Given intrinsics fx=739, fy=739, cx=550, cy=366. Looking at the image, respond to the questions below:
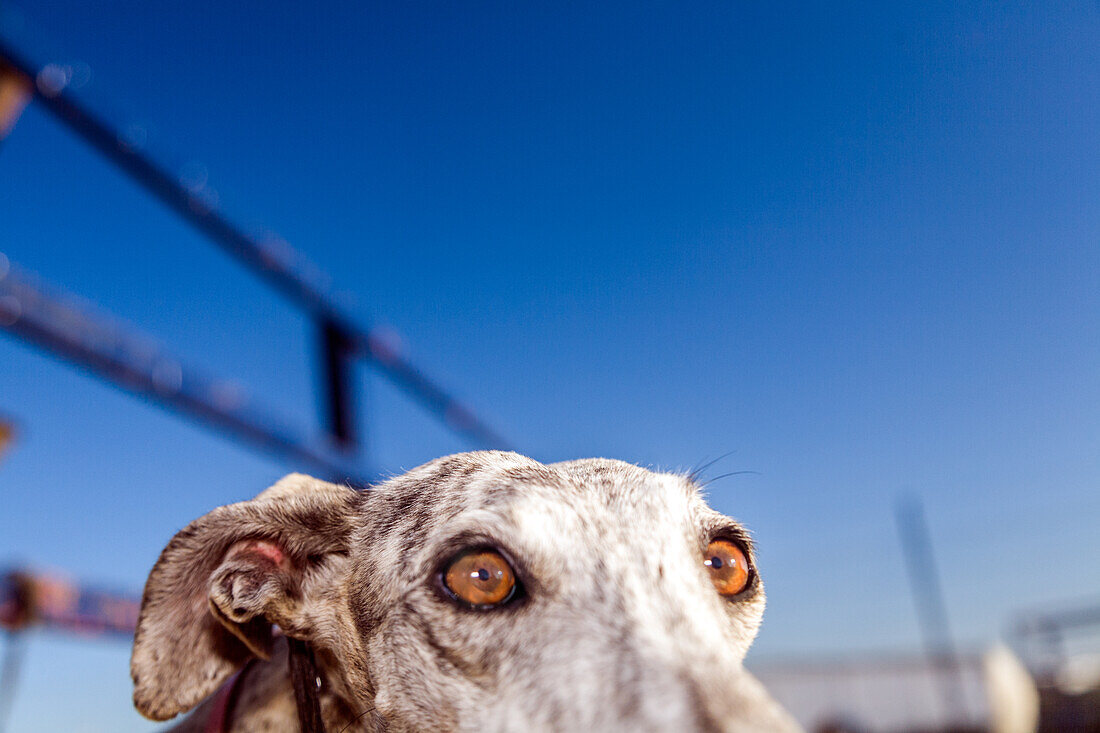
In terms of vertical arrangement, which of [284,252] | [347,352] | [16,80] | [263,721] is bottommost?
[263,721]

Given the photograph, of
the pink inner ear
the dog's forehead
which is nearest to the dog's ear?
the pink inner ear

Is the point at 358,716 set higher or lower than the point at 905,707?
lower

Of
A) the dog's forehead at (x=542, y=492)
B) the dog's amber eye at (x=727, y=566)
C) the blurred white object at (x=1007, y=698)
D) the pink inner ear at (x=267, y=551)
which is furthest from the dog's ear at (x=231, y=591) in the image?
the blurred white object at (x=1007, y=698)

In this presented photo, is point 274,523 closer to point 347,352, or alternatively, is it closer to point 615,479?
point 615,479

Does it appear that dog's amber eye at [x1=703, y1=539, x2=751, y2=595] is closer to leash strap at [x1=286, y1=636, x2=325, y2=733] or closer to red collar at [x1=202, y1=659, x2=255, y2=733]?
leash strap at [x1=286, y1=636, x2=325, y2=733]

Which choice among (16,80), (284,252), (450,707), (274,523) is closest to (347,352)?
(284,252)

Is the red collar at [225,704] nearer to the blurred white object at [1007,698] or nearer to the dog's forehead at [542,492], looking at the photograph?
the dog's forehead at [542,492]
